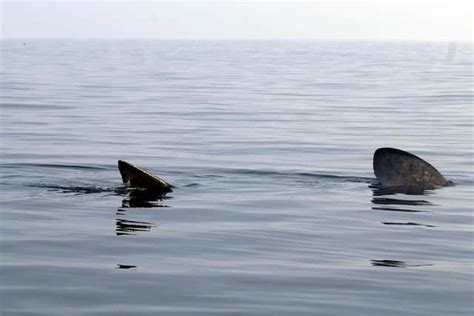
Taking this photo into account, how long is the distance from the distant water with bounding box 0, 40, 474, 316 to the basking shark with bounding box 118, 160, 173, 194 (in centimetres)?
35

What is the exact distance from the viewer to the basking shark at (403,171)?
15766 millimetres

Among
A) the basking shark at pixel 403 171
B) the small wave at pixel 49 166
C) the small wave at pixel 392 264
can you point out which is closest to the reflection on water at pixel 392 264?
the small wave at pixel 392 264

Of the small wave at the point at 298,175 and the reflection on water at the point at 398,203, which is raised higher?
the small wave at the point at 298,175

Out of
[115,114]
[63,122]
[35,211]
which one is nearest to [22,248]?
[35,211]

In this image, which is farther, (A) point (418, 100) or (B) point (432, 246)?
(A) point (418, 100)

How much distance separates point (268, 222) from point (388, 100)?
25.0 meters

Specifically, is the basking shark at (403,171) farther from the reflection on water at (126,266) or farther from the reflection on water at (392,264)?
the reflection on water at (126,266)

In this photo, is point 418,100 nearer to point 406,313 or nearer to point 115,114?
point 115,114

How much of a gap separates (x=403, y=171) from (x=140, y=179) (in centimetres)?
359

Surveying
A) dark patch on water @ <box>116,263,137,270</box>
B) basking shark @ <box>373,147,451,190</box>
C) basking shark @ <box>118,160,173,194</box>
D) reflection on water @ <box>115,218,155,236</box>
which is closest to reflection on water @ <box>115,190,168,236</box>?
reflection on water @ <box>115,218,155,236</box>

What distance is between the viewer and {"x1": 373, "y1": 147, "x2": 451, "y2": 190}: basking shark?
15766mm

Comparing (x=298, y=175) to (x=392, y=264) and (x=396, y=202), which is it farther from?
(x=392, y=264)

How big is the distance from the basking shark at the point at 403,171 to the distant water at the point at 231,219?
430 mm

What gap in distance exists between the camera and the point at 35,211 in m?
13.4
